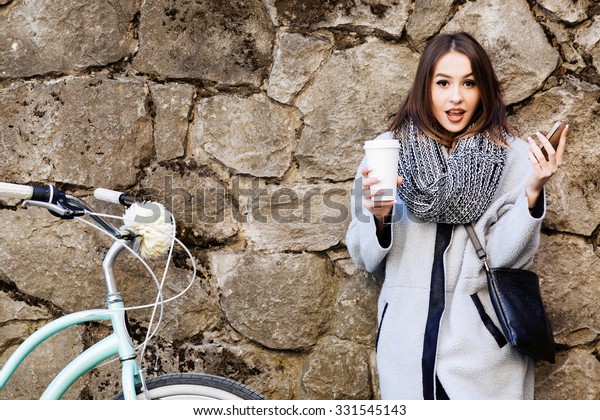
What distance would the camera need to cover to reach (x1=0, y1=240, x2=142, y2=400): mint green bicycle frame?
188cm

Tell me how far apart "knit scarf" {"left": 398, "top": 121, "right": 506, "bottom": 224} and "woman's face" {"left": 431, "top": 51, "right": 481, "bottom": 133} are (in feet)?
0.28

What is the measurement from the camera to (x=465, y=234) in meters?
2.23

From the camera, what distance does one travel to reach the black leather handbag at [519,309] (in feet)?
6.83

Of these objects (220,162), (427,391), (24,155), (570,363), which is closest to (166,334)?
(220,162)

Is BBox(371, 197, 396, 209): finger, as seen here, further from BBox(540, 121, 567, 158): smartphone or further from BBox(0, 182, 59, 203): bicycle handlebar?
BBox(0, 182, 59, 203): bicycle handlebar

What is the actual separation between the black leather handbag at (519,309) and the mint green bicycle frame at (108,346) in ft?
3.24

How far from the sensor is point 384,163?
1.96m

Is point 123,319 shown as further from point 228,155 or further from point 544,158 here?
point 544,158

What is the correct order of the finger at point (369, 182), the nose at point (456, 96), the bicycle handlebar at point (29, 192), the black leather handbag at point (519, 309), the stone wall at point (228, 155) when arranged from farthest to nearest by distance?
the stone wall at point (228, 155) → the nose at point (456, 96) → the black leather handbag at point (519, 309) → the finger at point (369, 182) → the bicycle handlebar at point (29, 192)

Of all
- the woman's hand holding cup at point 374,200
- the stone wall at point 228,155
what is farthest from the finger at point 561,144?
the stone wall at point 228,155

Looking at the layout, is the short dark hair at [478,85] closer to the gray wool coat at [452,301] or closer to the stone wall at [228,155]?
the gray wool coat at [452,301]

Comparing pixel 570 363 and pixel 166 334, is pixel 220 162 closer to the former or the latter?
pixel 166 334

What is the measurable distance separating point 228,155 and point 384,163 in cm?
79

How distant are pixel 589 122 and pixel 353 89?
783 millimetres
